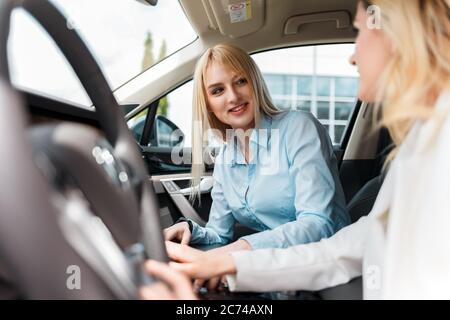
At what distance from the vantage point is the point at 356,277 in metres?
0.89

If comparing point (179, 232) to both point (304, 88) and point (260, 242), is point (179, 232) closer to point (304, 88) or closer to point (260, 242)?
point (260, 242)

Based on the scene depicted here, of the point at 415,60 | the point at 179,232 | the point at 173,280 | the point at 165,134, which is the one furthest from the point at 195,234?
the point at 165,134

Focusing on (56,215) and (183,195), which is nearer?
(56,215)

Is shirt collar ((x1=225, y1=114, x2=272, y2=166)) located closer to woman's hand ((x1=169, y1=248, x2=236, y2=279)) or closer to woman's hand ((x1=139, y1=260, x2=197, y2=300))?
woman's hand ((x1=169, y1=248, x2=236, y2=279))

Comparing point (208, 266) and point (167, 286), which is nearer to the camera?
point (167, 286)

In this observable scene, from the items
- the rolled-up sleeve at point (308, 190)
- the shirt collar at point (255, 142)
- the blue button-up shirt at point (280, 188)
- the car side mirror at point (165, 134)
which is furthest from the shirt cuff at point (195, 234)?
the car side mirror at point (165, 134)

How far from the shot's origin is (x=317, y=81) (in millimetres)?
2602

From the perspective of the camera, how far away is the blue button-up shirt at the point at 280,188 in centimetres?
116

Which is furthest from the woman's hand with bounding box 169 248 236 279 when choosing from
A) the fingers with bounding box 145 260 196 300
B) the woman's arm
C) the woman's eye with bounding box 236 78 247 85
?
the woman's eye with bounding box 236 78 247 85

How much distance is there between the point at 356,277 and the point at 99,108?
1.68 feet

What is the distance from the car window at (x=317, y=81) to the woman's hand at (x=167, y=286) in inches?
60.5

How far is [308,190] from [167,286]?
63 centimetres

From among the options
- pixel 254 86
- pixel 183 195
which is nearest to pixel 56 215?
pixel 254 86
